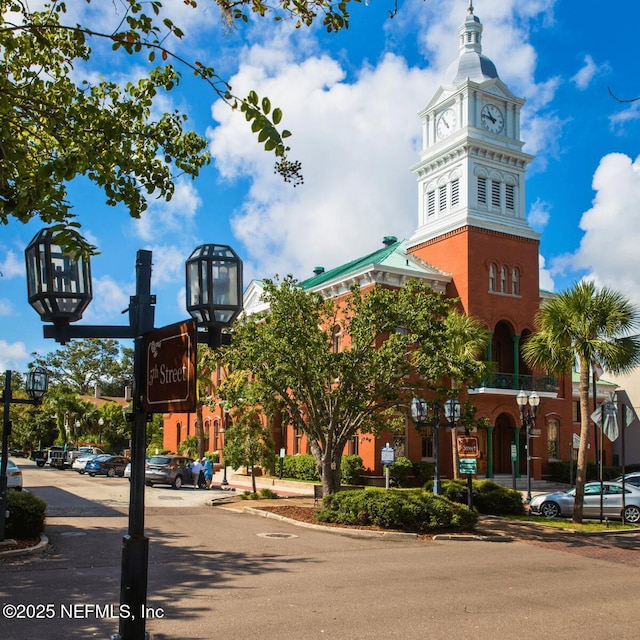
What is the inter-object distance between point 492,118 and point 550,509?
21.5 m

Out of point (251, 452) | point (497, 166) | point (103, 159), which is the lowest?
point (251, 452)

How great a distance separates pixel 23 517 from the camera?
14.2 m

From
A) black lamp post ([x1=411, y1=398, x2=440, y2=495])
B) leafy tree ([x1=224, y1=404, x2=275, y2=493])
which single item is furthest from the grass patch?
leafy tree ([x1=224, y1=404, x2=275, y2=493])

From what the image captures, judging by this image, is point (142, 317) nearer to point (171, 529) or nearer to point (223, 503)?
point (171, 529)

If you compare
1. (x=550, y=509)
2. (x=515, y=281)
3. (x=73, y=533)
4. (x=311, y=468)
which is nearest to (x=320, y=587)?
(x=73, y=533)

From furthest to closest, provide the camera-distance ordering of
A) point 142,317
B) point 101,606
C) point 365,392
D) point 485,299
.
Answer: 1. point 485,299
2. point 365,392
3. point 101,606
4. point 142,317

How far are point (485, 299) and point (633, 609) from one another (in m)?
26.2

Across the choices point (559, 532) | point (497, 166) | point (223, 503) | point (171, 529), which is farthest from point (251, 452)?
point (497, 166)

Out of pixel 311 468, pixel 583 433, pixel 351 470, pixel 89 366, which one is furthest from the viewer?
pixel 89 366

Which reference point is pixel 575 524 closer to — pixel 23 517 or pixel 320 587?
pixel 320 587

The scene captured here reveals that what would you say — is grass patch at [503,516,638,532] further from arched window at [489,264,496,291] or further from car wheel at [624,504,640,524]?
arched window at [489,264,496,291]

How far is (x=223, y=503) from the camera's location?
24703 millimetres

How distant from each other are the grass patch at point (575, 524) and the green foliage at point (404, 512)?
356cm

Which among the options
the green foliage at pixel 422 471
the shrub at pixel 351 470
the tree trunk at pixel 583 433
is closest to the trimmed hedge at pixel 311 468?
the shrub at pixel 351 470
